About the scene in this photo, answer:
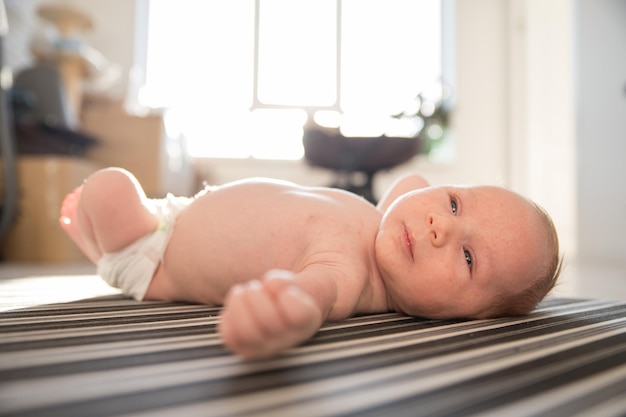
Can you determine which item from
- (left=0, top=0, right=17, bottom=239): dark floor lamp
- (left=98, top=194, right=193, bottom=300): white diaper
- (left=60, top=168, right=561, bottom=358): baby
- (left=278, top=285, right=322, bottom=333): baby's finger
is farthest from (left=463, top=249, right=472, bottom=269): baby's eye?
(left=0, top=0, right=17, bottom=239): dark floor lamp

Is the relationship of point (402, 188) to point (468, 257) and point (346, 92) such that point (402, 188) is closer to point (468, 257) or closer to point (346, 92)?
point (468, 257)

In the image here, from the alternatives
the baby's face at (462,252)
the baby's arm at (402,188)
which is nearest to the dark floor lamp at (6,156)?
the baby's arm at (402,188)

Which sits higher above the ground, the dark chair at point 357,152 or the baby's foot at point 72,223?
the dark chair at point 357,152

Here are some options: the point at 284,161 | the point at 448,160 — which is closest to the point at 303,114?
the point at 284,161

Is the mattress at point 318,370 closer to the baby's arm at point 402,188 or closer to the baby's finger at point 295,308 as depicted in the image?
the baby's finger at point 295,308

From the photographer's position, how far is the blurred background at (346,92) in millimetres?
2854

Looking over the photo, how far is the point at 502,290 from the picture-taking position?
0.75 metres

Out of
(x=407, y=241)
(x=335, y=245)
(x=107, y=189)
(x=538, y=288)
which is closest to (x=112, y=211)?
(x=107, y=189)

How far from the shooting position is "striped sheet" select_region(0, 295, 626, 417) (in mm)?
377

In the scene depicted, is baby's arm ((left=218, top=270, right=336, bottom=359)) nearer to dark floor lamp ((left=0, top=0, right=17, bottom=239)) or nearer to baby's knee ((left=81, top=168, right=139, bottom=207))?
baby's knee ((left=81, top=168, right=139, bottom=207))

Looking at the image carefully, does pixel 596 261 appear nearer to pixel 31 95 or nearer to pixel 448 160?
pixel 448 160

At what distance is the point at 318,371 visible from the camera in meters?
0.46

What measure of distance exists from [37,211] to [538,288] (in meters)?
2.24

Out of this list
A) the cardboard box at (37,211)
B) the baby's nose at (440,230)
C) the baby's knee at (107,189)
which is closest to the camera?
the baby's nose at (440,230)
